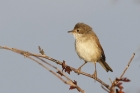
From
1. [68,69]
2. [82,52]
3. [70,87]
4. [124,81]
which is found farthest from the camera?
[82,52]

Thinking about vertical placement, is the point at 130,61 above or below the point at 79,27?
below

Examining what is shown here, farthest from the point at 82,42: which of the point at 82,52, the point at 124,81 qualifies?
the point at 124,81

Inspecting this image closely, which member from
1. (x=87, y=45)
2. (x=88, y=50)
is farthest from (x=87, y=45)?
(x=88, y=50)

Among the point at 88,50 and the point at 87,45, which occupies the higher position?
the point at 87,45

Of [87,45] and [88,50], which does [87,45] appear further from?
[88,50]

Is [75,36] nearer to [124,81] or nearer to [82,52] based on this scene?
[82,52]
